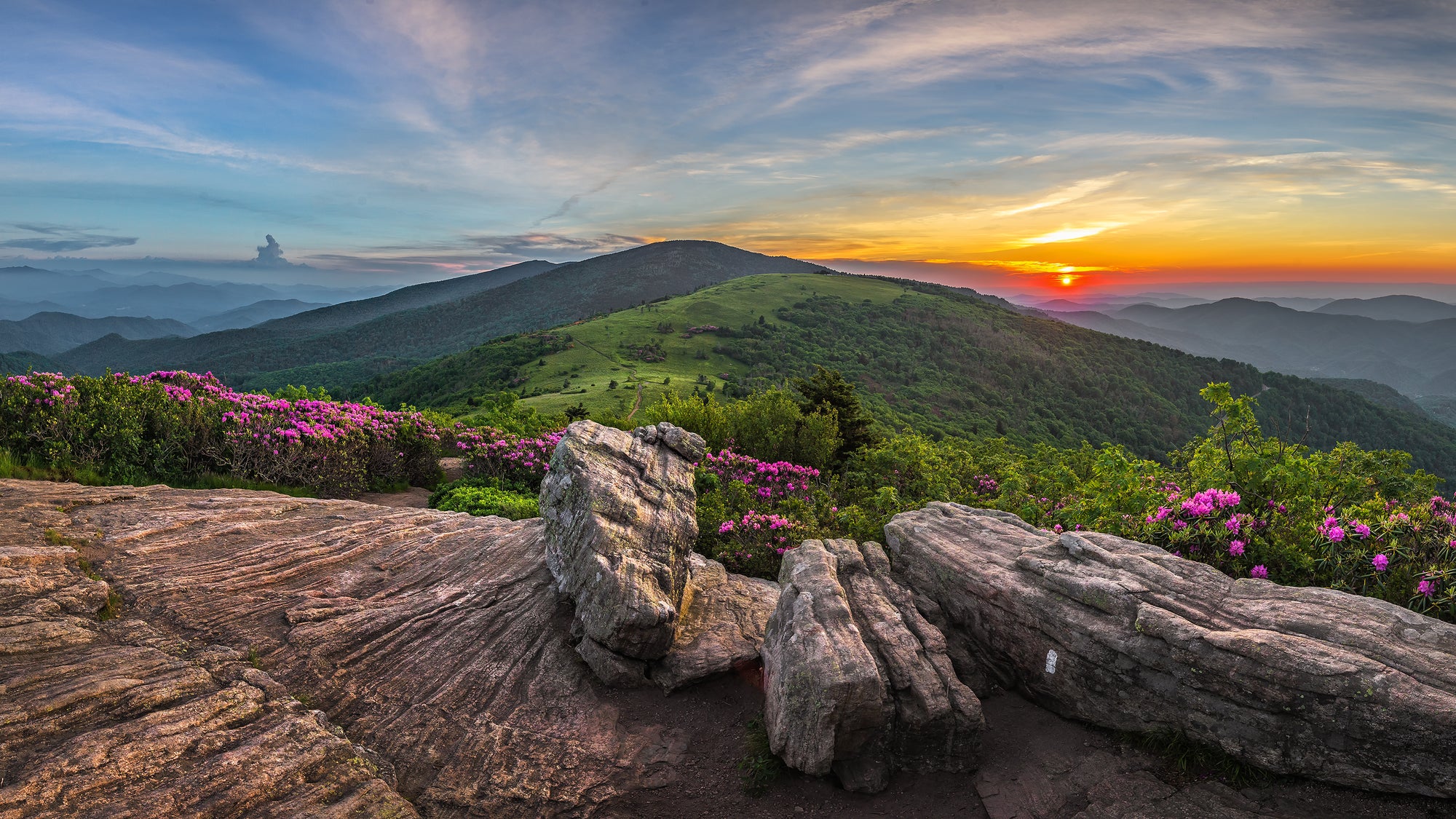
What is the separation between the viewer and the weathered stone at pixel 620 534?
8367 mm

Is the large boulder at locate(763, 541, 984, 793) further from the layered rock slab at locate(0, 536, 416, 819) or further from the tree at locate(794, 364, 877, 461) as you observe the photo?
the tree at locate(794, 364, 877, 461)

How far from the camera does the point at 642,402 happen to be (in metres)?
82.8

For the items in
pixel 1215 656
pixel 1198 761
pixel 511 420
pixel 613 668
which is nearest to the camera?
pixel 1215 656

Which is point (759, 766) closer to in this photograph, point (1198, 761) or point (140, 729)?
point (1198, 761)

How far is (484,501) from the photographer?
48.3ft

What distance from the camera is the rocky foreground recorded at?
570cm

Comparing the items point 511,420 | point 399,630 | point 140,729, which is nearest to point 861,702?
point 399,630

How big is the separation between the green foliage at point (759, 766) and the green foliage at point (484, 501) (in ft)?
25.9

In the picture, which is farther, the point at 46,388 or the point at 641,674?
the point at 46,388

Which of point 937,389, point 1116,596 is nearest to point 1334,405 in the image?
point 937,389

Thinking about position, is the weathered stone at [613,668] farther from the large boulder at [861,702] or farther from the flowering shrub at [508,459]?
the flowering shrub at [508,459]

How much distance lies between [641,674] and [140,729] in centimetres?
519

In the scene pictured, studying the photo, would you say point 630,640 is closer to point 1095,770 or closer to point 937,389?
point 1095,770

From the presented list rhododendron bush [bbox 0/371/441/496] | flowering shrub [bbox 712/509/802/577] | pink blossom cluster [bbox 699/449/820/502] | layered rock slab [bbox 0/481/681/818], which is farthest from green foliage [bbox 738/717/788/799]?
rhododendron bush [bbox 0/371/441/496]
